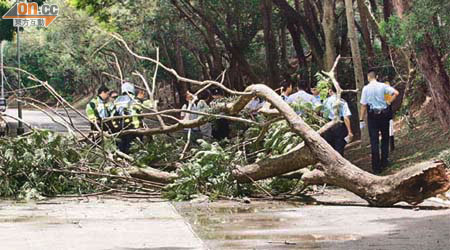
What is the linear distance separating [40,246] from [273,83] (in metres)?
20.3

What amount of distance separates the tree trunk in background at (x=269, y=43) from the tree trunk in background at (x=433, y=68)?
1324 centimetres

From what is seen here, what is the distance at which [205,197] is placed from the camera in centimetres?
1367

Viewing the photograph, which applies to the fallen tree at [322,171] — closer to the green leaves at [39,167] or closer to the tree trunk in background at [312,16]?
the green leaves at [39,167]

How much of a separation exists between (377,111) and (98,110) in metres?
5.15

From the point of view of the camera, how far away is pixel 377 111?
16953mm

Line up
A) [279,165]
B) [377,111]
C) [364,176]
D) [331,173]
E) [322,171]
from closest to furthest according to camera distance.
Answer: [364,176]
[331,173]
[322,171]
[279,165]
[377,111]

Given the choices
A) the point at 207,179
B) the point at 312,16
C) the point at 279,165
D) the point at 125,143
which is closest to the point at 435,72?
the point at 279,165

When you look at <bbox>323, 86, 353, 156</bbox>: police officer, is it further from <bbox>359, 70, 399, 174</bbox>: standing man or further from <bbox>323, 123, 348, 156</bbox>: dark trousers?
<bbox>359, 70, 399, 174</bbox>: standing man

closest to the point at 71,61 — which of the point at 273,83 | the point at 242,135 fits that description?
the point at 273,83

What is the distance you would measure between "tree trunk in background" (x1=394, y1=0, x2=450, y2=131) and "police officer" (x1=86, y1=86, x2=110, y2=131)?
5.46 m

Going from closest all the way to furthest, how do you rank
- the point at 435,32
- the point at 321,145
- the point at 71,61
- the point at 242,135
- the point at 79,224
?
1. the point at 79,224
2. the point at 321,145
3. the point at 435,32
4. the point at 242,135
5. the point at 71,61

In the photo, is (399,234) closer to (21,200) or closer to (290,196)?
(290,196)

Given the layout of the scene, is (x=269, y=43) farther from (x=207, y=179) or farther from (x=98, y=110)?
(x=207, y=179)

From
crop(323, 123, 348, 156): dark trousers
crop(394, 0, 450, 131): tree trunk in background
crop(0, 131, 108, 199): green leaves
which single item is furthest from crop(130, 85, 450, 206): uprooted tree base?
crop(394, 0, 450, 131): tree trunk in background
